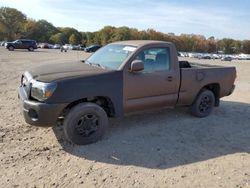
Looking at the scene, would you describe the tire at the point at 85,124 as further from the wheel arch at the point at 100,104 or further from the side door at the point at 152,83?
the side door at the point at 152,83

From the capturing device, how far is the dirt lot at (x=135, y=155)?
4434mm

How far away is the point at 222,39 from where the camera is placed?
156625mm

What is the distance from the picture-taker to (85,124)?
220 inches

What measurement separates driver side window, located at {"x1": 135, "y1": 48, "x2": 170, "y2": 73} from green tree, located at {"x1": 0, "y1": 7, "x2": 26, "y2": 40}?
11446cm

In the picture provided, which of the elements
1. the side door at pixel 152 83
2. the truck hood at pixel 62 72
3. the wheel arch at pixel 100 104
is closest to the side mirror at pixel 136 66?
the side door at pixel 152 83

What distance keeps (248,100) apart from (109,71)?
6194 mm

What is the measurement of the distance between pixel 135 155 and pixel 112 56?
2.25 meters

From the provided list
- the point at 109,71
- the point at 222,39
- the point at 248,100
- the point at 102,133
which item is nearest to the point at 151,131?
the point at 102,133

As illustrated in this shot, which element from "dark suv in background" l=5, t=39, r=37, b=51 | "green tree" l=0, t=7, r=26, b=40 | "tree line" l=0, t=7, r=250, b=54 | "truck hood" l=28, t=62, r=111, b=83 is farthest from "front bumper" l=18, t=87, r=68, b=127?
"green tree" l=0, t=7, r=26, b=40

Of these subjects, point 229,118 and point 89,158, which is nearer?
point 89,158

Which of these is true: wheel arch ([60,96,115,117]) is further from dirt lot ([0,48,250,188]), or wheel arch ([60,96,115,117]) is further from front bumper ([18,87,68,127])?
dirt lot ([0,48,250,188])

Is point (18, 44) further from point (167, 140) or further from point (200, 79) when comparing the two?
point (167, 140)

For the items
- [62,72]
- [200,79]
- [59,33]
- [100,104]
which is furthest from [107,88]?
[59,33]

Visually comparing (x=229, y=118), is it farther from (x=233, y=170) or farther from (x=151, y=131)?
(x=233, y=170)
